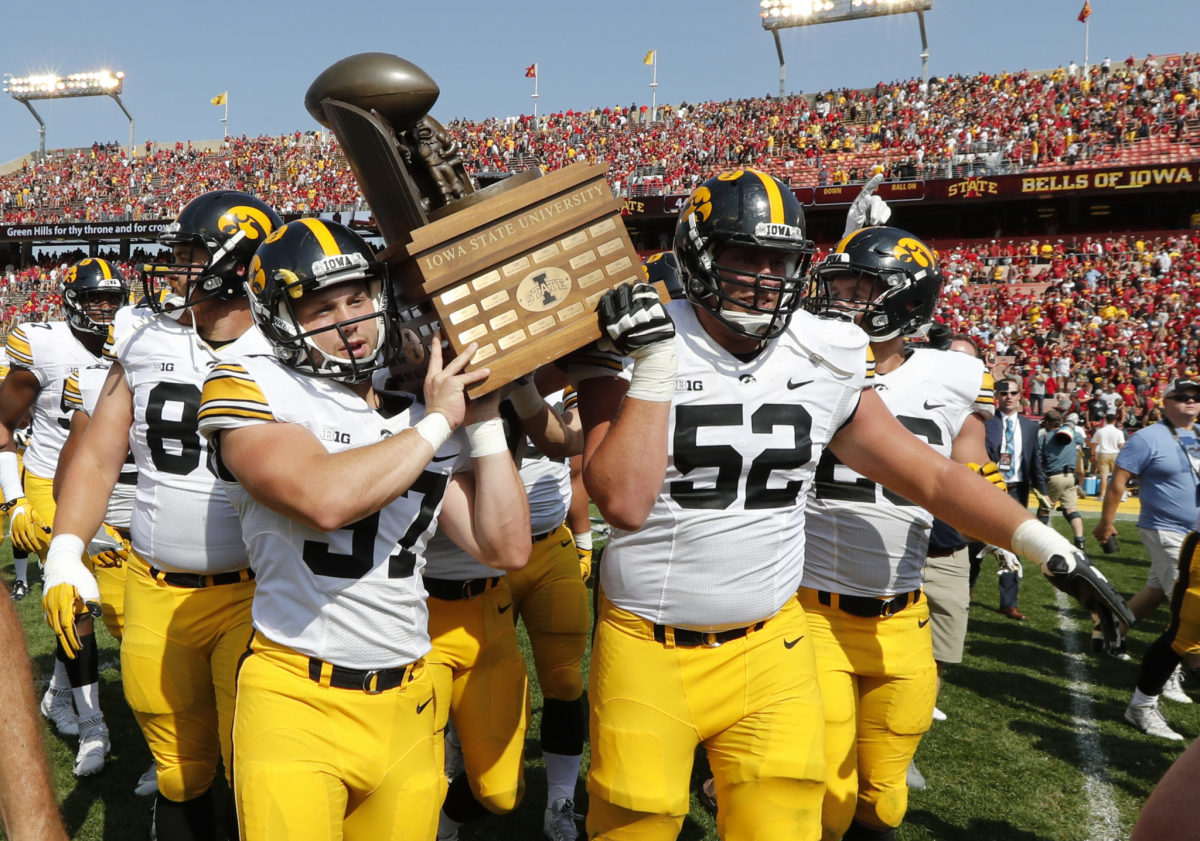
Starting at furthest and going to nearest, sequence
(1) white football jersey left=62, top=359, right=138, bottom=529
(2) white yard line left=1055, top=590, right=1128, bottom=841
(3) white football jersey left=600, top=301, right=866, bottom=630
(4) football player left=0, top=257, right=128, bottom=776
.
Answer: (4) football player left=0, top=257, right=128, bottom=776 → (2) white yard line left=1055, top=590, right=1128, bottom=841 → (1) white football jersey left=62, top=359, right=138, bottom=529 → (3) white football jersey left=600, top=301, right=866, bottom=630

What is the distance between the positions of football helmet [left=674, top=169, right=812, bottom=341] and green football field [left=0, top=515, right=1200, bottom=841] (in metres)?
2.54

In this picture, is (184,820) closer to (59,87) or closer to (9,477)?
(9,477)

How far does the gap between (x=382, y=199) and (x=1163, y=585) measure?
19.6ft

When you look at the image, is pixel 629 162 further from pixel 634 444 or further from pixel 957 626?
pixel 634 444

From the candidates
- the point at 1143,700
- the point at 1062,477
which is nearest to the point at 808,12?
the point at 1062,477

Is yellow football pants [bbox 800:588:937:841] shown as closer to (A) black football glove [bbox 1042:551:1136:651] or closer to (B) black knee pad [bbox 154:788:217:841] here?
(A) black football glove [bbox 1042:551:1136:651]

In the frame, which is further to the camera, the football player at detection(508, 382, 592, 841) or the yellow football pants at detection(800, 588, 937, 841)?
the football player at detection(508, 382, 592, 841)

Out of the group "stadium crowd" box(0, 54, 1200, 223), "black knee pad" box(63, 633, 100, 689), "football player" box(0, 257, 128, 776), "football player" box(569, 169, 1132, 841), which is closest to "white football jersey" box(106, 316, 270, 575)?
"football player" box(569, 169, 1132, 841)

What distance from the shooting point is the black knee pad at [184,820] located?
316cm

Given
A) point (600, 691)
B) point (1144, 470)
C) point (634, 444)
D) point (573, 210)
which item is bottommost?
point (1144, 470)

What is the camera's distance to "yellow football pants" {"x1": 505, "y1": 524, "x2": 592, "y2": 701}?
13.1 feet

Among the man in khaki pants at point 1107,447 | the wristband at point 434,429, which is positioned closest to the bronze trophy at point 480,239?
the wristband at point 434,429

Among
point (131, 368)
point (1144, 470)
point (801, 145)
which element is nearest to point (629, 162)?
point (801, 145)

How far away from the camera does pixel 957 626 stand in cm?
497
